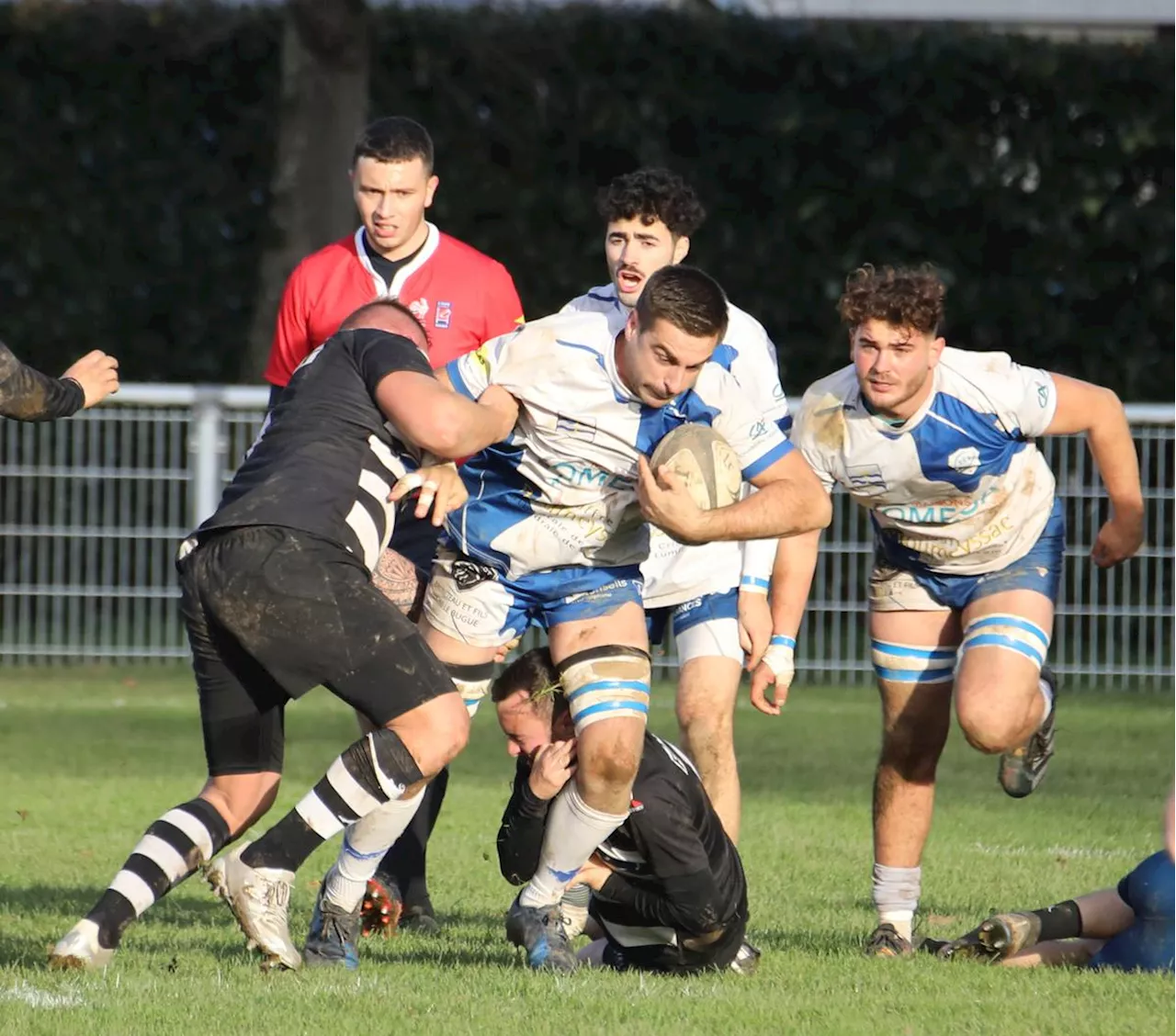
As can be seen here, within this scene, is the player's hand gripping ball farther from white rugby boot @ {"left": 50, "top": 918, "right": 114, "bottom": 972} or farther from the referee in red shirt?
white rugby boot @ {"left": 50, "top": 918, "right": 114, "bottom": 972}

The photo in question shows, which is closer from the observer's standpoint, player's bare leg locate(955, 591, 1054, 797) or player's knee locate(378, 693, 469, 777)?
player's knee locate(378, 693, 469, 777)

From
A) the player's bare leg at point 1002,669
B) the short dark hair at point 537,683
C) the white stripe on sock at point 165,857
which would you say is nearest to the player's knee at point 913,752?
the player's bare leg at point 1002,669

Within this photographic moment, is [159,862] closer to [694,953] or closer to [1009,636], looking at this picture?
[694,953]

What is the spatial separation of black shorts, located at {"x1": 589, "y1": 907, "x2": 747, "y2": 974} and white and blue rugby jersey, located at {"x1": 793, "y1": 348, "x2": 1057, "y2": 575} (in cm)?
163

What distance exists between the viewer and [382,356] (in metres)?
5.88

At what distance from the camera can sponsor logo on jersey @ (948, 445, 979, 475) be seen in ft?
22.2

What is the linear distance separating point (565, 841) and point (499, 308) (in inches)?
100

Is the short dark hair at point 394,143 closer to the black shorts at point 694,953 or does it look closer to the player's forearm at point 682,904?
the player's forearm at point 682,904

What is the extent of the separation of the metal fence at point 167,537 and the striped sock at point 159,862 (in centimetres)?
776

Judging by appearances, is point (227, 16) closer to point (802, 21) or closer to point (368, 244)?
point (802, 21)

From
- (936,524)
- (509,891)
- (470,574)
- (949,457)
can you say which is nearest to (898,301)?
(949,457)

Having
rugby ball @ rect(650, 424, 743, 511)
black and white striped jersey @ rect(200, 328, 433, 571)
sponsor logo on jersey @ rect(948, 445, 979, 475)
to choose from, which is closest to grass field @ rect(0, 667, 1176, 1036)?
black and white striped jersey @ rect(200, 328, 433, 571)

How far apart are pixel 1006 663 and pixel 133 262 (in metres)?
11.3

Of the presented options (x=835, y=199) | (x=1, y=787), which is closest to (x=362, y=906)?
(x=1, y=787)
